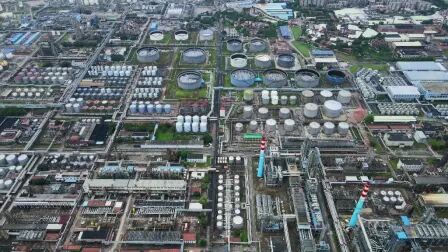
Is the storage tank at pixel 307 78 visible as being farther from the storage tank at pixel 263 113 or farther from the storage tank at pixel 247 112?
the storage tank at pixel 247 112

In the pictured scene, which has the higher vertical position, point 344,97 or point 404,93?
point 404,93

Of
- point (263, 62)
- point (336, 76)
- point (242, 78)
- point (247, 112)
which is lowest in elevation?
point (247, 112)

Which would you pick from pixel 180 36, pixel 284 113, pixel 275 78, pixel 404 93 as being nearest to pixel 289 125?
pixel 284 113

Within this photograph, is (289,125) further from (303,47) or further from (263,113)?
(303,47)

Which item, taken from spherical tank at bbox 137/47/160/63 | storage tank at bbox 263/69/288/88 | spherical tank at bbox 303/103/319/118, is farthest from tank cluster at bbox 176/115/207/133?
spherical tank at bbox 137/47/160/63

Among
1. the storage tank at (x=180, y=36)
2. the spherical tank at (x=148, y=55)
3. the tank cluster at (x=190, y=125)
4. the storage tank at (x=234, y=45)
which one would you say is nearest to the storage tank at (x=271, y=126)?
the tank cluster at (x=190, y=125)

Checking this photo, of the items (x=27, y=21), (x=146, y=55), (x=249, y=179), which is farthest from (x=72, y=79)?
(x=249, y=179)

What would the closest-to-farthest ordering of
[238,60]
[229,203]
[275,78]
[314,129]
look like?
1. [229,203]
2. [314,129]
3. [275,78]
4. [238,60]

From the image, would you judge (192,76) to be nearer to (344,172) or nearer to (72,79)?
(72,79)
